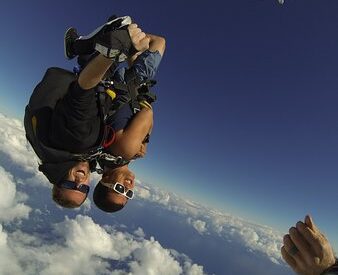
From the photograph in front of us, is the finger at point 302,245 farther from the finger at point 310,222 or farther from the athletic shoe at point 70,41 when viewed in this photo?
the athletic shoe at point 70,41

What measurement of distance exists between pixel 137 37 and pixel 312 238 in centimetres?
211

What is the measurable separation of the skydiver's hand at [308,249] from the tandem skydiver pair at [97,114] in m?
1.92

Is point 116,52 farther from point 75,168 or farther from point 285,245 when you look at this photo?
point 75,168

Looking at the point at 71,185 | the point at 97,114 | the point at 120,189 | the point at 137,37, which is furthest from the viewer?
the point at 120,189

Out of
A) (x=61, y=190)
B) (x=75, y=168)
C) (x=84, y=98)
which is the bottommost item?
(x=61, y=190)

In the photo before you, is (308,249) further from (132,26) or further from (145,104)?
(145,104)

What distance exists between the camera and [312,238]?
→ 217cm

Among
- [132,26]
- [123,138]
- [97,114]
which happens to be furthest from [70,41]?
[132,26]

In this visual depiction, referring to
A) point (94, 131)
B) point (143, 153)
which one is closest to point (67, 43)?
point (94, 131)

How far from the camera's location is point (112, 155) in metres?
4.64

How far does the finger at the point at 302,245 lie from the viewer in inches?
85.6

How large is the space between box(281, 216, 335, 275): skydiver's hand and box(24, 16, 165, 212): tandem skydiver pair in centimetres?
192

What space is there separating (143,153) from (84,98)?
182 cm

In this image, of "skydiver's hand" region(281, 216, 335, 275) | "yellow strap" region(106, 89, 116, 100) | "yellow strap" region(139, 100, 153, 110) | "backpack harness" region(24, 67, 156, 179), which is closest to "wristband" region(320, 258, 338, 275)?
"skydiver's hand" region(281, 216, 335, 275)
